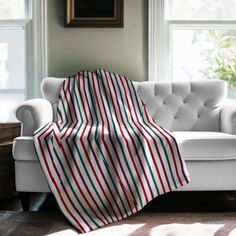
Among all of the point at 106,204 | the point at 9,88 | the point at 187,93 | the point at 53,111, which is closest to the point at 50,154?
the point at 106,204

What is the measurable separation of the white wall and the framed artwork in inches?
2.4

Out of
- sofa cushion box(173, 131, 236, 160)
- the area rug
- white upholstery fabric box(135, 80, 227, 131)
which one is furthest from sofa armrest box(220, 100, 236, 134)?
the area rug

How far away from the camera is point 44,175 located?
2.79 m

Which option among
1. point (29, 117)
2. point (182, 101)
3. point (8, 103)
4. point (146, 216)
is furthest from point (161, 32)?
point (146, 216)

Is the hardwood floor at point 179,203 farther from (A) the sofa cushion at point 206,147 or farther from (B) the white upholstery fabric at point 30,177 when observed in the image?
(A) the sofa cushion at point 206,147

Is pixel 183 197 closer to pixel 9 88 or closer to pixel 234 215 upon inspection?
pixel 234 215

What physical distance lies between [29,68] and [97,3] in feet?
2.71

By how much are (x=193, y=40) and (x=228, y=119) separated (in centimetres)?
116

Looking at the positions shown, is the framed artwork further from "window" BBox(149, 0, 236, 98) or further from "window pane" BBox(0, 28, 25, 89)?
"window pane" BBox(0, 28, 25, 89)

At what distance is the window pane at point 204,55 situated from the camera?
4098mm

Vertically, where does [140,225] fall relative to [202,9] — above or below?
below

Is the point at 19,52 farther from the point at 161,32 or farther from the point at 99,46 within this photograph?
the point at 161,32

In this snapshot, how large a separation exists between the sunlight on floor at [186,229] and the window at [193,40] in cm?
178

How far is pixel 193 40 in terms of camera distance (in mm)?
4137
